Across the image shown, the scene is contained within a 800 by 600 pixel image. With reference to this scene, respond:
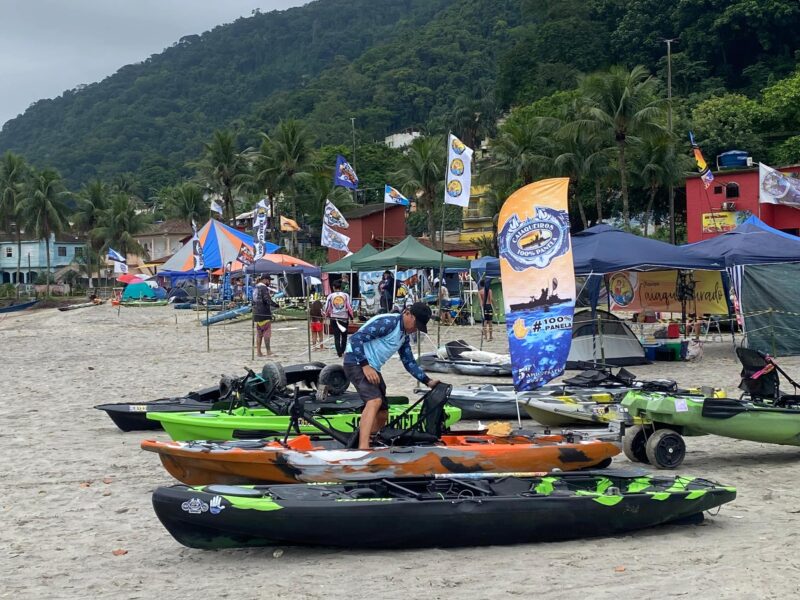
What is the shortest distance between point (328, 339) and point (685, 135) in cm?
3609

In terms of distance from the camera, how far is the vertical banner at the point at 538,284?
31.6 ft

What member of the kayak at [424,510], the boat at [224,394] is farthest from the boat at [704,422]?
the boat at [224,394]

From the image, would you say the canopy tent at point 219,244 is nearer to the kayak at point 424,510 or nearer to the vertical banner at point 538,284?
the vertical banner at point 538,284

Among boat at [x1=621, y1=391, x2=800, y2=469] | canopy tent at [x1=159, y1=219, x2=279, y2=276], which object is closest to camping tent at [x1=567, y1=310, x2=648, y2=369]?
boat at [x1=621, y1=391, x2=800, y2=469]

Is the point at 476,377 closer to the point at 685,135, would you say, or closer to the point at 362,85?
the point at 685,135

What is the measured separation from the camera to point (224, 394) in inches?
472

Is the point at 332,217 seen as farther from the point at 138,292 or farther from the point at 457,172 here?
the point at 138,292

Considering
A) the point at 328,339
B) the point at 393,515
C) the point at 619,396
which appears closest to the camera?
the point at 393,515

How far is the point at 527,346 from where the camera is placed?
9.68m

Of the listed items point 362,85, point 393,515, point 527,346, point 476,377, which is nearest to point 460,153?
point 476,377

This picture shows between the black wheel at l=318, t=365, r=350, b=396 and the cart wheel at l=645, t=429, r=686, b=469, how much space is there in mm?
3761

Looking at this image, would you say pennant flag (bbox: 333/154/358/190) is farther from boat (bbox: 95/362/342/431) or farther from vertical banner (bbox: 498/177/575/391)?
vertical banner (bbox: 498/177/575/391)

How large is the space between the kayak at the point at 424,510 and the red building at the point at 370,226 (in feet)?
175

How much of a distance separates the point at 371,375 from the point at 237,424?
226 centimetres
